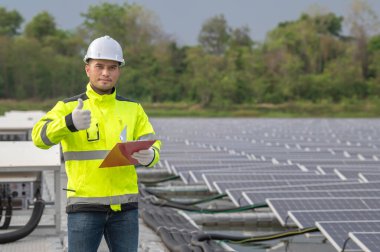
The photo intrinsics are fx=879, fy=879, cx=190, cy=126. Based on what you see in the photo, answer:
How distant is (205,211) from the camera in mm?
12703

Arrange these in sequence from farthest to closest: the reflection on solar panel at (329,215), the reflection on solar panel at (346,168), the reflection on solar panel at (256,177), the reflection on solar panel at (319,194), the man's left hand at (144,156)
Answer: the reflection on solar panel at (346,168), the reflection on solar panel at (256,177), the reflection on solar panel at (319,194), the reflection on solar panel at (329,215), the man's left hand at (144,156)

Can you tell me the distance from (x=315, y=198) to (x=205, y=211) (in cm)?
276

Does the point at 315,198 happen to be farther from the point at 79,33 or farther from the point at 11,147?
the point at 79,33

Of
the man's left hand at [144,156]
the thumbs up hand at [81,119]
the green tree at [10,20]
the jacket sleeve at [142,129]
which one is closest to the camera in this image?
the thumbs up hand at [81,119]

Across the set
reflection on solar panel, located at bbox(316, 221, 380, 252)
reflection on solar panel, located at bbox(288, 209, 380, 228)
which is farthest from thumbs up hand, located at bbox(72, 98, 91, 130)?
reflection on solar panel, located at bbox(288, 209, 380, 228)

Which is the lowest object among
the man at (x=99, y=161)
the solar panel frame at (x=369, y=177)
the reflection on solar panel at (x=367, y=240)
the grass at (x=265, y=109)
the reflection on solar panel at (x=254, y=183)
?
the grass at (x=265, y=109)

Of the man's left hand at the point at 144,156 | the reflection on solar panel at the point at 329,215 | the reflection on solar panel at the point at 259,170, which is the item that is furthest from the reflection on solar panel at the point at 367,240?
the reflection on solar panel at the point at 259,170

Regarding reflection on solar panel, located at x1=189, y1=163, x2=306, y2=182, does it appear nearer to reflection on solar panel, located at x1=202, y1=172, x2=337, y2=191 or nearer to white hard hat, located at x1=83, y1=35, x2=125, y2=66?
reflection on solar panel, located at x1=202, y1=172, x2=337, y2=191

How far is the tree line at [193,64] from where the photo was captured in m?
72.7

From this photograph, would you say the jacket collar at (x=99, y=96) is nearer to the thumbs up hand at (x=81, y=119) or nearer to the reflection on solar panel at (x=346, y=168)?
the thumbs up hand at (x=81, y=119)

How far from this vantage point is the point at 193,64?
257ft

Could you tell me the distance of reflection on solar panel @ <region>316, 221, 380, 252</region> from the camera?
829 cm

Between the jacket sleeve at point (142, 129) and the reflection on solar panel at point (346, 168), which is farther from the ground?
the jacket sleeve at point (142, 129)

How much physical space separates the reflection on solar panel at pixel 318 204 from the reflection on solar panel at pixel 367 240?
176 centimetres
